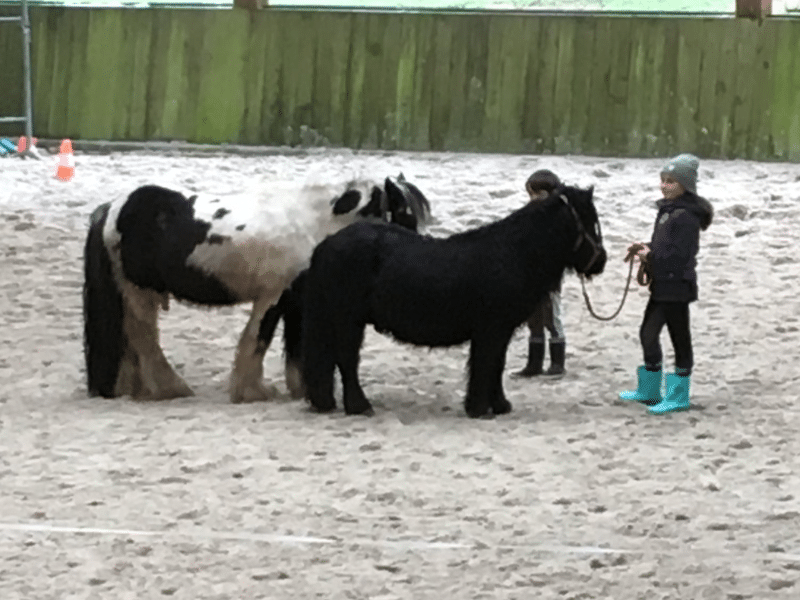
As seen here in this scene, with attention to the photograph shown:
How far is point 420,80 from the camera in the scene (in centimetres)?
1366

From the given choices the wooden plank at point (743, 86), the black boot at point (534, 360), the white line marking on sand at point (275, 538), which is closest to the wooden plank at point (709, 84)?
the wooden plank at point (743, 86)

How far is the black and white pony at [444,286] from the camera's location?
680 cm

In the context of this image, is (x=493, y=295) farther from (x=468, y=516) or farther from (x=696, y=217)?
(x=468, y=516)

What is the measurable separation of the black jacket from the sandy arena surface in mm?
568

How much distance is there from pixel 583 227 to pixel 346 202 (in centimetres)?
113

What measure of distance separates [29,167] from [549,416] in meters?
7.33

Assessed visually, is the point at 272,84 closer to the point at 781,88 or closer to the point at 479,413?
the point at 781,88

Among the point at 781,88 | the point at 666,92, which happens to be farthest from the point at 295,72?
the point at 781,88

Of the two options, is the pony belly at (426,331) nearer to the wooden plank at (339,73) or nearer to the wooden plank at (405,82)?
the wooden plank at (405,82)

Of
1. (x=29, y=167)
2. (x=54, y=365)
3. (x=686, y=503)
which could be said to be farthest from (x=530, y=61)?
(x=686, y=503)

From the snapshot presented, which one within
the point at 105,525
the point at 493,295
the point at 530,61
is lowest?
the point at 105,525

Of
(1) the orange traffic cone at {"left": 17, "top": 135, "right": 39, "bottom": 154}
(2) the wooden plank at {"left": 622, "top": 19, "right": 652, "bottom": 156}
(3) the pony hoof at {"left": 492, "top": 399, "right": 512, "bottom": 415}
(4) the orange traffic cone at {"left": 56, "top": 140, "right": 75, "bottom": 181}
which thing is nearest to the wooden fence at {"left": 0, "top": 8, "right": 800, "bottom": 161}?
(2) the wooden plank at {"left": 622, "top": 19, "right": 652, "bottom": 156}

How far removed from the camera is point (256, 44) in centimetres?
A: 1388

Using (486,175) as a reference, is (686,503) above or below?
below
